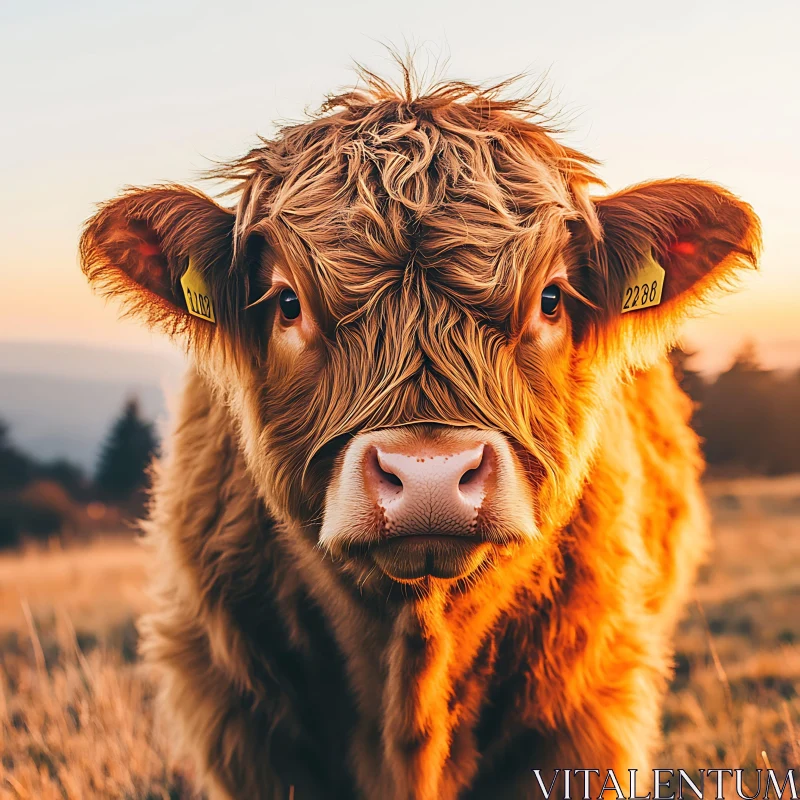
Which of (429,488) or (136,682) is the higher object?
(429,488)

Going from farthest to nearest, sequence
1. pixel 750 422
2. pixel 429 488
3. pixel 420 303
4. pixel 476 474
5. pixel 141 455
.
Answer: pixel 141 455, pixel 750 422, pixel 420 303, pixel 476 474, pixel 429 488

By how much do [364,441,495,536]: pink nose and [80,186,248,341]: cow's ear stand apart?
39.1 inches

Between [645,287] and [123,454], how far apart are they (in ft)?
48.5

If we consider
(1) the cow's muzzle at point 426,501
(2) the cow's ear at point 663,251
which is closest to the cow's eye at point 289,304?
(1) the cow's muzzle at point 426,501

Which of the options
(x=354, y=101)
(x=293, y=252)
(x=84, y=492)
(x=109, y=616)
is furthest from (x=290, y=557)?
(x=84, y=492)

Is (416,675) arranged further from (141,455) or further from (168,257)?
(141,455)

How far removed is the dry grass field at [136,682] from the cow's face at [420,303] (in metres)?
2.03

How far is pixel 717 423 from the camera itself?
1027 cm

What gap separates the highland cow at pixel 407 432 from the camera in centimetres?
244

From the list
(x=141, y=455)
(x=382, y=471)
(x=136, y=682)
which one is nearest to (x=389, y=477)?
(x=382, y=471)

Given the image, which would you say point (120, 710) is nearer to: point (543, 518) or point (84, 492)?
point (543, 518)

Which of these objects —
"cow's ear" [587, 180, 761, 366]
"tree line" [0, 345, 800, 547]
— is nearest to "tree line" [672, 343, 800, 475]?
"tree line" [0, 345, 800, 547]

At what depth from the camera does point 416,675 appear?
2826mm

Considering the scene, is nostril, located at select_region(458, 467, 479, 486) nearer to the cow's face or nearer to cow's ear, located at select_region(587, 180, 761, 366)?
the cow's face
